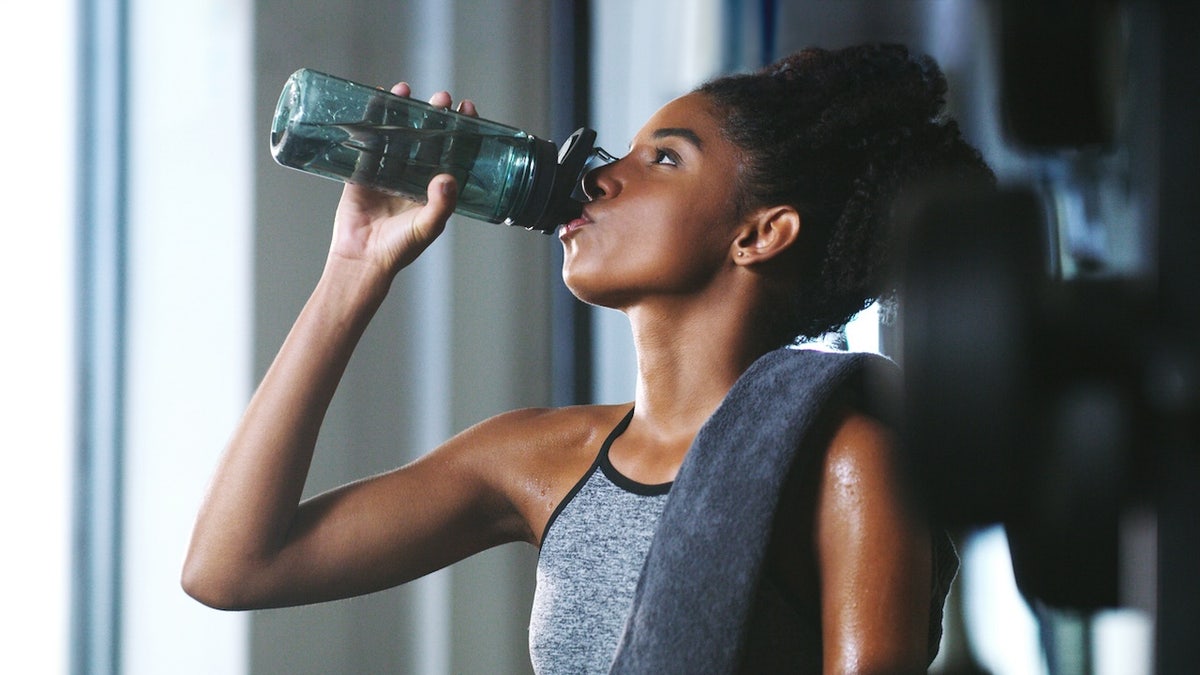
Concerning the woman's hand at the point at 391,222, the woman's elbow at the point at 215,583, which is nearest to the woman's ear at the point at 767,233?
the woman's hand at the point at 391,222

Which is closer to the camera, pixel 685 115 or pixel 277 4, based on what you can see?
pixel 685 115

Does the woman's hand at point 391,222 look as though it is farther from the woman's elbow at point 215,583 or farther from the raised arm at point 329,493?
the woman's elbow at point 215,583

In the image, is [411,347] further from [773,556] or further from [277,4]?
[773,556]

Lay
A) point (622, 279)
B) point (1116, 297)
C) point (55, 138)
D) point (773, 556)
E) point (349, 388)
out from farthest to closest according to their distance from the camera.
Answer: point (349, 388)
point (55, 138)
point (622, 279)
point (773, 556)
point (1116, 297)

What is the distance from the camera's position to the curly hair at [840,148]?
846 mm

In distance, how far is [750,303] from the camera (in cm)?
87

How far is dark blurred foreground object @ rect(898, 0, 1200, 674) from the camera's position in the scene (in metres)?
0.16

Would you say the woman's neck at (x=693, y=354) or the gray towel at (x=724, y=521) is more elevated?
the woman's neck at (x=693, y=354)

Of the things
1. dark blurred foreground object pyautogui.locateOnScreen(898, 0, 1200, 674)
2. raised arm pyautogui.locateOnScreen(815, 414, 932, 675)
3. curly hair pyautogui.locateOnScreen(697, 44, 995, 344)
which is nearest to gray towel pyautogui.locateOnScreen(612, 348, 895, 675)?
raised arm pyautogui.locateOnScreen(815, 414, 932, 675)

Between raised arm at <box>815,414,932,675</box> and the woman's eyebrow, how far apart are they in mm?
280

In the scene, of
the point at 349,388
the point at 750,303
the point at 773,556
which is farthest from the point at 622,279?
the point at 349,388

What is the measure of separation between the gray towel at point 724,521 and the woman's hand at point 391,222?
0.28 meters

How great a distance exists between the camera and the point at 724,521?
656 mm

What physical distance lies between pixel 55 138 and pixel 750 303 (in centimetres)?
81
